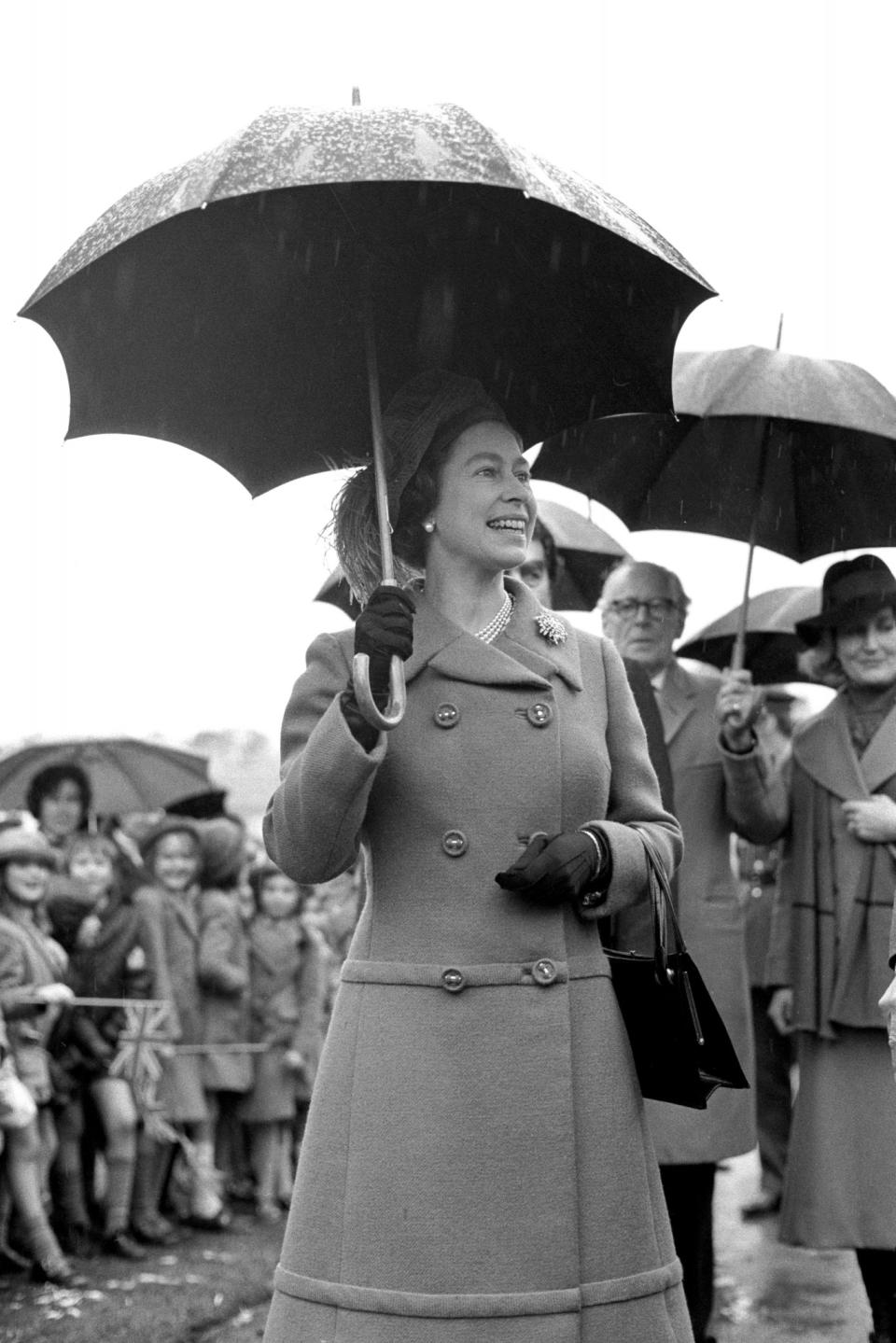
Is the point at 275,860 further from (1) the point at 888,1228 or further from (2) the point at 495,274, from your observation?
(1) the point at 888,1228

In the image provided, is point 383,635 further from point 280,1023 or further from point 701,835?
point 280,1023

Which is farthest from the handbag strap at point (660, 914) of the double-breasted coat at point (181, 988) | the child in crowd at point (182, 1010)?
the double-breasted coat at point (181, 988)

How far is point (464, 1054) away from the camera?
12.1 feet

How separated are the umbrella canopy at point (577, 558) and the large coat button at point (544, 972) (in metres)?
3.61

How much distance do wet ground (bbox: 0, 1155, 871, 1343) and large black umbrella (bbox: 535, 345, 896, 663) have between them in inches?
96.2

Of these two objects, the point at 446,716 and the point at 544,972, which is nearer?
the point at 544,972

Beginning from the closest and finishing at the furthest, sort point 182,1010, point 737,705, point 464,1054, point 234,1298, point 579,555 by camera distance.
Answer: point 464,1054, point 737,705, point 234,1298, point 579,555, point 182,1010

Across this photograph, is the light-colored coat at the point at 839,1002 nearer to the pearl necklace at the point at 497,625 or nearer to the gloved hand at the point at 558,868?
the pearl necklace at the point at 497,625

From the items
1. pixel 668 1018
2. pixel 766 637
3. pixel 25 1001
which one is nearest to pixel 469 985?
pixel 668 1018

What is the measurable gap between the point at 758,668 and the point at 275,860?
5.23m

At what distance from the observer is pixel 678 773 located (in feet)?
20.7

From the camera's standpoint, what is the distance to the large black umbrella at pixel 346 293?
11.5 ft

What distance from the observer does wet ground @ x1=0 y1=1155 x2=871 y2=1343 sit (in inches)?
259

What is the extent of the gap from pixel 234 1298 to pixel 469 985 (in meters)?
3.81
